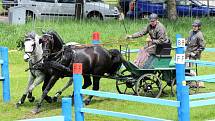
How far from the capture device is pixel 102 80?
1566 centimetres

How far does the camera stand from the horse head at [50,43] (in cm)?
1116

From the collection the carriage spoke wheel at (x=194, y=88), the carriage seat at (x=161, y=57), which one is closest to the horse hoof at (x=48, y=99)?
the carriage seat at (x=161, y=57)

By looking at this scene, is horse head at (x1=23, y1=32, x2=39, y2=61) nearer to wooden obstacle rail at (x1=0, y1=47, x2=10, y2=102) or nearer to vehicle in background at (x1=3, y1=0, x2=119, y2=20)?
wooden obstacle rail at (x1=0, y1=47, x2=10, y2=102)

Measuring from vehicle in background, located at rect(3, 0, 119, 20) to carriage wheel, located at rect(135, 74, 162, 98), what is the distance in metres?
15.0

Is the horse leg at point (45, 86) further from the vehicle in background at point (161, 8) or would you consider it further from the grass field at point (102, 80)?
the vehicle in background at point (161, 8)

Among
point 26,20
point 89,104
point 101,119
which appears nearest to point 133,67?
point 89,104

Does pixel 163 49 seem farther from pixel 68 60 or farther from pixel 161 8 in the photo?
pixel 161 8

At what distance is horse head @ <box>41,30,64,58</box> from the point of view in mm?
11164

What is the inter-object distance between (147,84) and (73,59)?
1.87 metres

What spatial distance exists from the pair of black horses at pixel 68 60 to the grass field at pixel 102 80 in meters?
0.37

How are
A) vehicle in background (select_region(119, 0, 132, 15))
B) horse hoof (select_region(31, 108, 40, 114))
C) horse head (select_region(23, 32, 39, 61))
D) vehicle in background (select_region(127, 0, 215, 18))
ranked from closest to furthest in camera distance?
horse hoof (select_region(31, 108, 40, 114)) → horse head (select_region(23, 32, 39, 61)) → vehicle in background (select_region(127, 0, 215, 18)) → vehicle in background (select_region(119, 0, 132, 15))

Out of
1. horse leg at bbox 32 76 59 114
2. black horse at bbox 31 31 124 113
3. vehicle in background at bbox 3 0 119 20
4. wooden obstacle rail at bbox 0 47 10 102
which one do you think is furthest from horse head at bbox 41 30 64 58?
vehicle in background at bbox 3 0 119 20

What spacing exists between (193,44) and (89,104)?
10.4ft

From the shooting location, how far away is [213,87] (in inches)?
559
